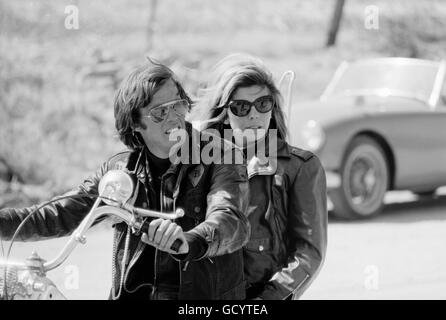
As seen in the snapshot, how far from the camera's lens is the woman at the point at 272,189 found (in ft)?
11.4

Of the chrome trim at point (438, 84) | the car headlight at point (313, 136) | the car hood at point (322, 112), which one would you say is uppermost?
the chrome trim at point (438, 84)

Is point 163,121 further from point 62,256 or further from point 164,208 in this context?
point 62,256

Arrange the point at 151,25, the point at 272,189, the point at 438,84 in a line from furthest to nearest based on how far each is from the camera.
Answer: the point at 151,25 < the point at 438,84 < the point at 272,189

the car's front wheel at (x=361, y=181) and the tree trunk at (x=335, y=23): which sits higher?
the tree trunk at (x=335, y=23)

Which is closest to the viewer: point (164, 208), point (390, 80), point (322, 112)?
point (164, 208)

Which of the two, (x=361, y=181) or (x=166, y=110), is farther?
(x=361, y=181)

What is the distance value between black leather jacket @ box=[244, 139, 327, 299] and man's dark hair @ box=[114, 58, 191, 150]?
52cm

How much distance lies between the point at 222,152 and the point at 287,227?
0.54 metres

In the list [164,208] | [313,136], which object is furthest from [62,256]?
[313,136]

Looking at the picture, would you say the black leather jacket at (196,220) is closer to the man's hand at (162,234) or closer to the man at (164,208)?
the man at (164,208)

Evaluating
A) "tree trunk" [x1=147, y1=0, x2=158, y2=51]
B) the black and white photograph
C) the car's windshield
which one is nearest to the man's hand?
the black and white photograph

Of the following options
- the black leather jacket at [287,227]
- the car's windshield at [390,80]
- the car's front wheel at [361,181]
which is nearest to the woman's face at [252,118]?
the black leather jacket at [287,227]

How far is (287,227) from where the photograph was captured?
3.56m

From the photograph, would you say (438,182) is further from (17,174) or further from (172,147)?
(172,147)
